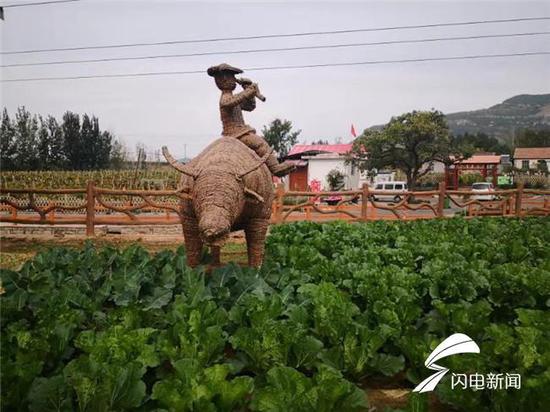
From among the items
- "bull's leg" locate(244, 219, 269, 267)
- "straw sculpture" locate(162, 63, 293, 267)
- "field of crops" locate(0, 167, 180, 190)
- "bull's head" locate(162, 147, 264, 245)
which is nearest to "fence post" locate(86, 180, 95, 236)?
"straw sculpture" locate(162, 63, 293, 267)

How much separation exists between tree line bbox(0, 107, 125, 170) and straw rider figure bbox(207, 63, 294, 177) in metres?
12.1

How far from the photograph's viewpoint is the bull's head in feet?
13.2

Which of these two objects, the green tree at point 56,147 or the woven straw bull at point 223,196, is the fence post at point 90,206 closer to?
the woven straw bull at point 223,196

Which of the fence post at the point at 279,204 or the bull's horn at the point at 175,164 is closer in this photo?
the bull's horn at the point at 175,164

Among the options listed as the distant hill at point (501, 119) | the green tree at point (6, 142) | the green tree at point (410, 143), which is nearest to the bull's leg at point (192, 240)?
the green tree at point (6, 142)

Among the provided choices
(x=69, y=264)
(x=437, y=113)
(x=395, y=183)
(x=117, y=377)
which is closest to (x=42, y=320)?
(x=117, y=377)

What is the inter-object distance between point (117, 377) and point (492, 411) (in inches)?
87.3

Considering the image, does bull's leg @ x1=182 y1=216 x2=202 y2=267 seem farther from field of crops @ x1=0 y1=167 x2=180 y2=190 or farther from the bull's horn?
field of crops @ x1=0 y1=167 x2=180 y2=190

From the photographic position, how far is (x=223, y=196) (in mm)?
4285

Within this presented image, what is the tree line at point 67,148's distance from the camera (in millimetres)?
17000

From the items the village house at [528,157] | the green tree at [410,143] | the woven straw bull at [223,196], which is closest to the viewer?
the woven straw bull at [223,196]

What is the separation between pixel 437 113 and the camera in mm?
31719

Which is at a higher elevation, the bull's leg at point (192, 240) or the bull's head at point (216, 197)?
the bull's head at point (216, 197)

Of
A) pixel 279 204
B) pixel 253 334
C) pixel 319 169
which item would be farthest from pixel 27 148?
pixel 319 169
